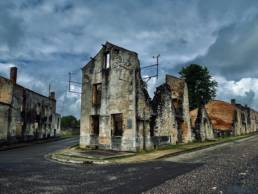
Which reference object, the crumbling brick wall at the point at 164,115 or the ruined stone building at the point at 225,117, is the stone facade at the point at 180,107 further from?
the ruined stone building at the point at 225,117

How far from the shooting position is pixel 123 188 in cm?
840

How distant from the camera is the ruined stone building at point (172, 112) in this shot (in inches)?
896

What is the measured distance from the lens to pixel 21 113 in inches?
1298

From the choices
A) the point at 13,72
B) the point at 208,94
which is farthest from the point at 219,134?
the point at 13,72

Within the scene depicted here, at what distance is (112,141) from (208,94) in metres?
35.4

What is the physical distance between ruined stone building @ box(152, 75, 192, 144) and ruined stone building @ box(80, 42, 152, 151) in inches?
70.0

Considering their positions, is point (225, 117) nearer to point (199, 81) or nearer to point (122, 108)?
point (199, 81)

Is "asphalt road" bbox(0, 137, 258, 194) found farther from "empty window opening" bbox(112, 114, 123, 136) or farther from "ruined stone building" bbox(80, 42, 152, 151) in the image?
"empty window opening" bbox(112, 114, 123, 136)

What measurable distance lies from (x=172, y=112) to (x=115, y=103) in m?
5.56

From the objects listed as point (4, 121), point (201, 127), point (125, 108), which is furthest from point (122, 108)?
point (4, 121)

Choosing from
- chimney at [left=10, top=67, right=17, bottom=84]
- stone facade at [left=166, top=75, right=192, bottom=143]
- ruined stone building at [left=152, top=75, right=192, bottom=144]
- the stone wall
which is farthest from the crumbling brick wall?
chimney at [left=10, top=67, right=17, bottom=84]

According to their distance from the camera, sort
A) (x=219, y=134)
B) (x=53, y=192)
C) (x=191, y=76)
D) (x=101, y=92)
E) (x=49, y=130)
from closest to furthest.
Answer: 1. (x=53, y=192)
2. (x=101, y=92)
3. (x=219, y=134)
4. (x=49, y=130)
5. (x=191, y=76)

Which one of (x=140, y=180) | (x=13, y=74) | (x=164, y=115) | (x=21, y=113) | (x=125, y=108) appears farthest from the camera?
(x=13, y=74)

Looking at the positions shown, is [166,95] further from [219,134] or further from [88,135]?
[219,134]
